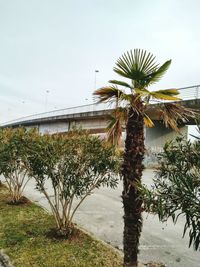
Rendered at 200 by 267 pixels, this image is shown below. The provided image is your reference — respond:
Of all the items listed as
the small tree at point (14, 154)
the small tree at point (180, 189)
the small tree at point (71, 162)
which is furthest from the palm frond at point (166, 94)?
the small tree at point (14, 154)

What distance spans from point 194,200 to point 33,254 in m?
3.88

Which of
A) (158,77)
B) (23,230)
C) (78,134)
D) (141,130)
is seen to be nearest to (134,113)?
(141,130)

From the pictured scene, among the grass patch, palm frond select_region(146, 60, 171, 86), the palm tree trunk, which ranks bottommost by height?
the grass patch

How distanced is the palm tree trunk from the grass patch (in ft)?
3.03

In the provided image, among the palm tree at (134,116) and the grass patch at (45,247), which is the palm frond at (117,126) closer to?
the palm tree at (134,116)

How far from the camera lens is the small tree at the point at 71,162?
637cm

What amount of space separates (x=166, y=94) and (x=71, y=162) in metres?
2.62

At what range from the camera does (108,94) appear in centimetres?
500

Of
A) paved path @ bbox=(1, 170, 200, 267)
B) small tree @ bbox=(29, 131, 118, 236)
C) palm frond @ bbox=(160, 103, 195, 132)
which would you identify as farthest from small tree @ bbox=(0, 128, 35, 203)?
palm frond @ bbox=(160, 103, 195, 132)

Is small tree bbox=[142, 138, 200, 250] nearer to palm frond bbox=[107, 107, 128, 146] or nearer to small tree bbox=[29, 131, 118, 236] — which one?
palm frond bbox=[107, 107, 128, 146]

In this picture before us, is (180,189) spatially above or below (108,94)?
below

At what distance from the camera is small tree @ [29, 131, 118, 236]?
6.37m

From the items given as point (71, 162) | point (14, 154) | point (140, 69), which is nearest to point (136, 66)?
point (140, 69)

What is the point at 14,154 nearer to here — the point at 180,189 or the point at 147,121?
the point at 147,121
